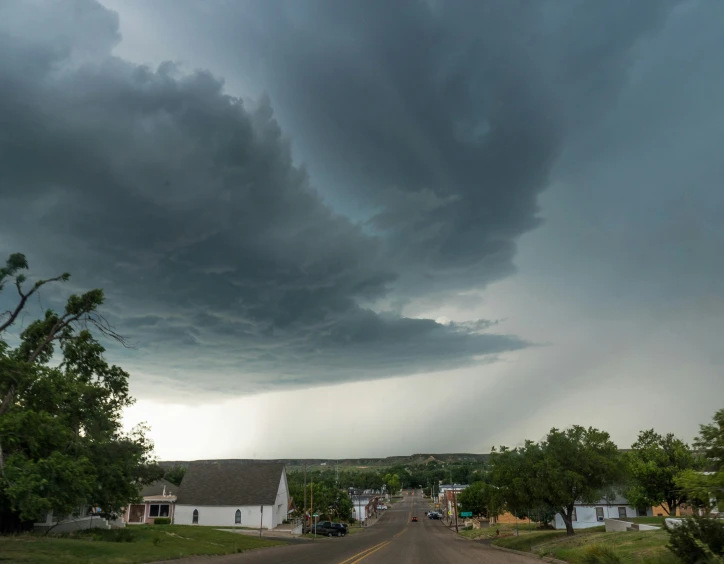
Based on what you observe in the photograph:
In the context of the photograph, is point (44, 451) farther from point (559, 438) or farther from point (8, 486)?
point (559, 438)

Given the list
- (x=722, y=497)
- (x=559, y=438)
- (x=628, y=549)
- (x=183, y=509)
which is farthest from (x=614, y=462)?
(x=183, y=509)

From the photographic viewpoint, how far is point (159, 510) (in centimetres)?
7775

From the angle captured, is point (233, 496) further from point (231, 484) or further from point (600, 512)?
point (600, 512)

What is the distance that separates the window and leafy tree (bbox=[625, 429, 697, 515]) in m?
65.2

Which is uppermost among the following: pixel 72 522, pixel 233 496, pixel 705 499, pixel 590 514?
pixel 705 499

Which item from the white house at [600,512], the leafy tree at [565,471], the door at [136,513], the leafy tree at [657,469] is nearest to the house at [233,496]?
the door at [136,513]

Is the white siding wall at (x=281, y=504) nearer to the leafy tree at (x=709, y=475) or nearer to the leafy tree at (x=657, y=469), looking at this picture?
the leafy tree at (x=657, y=469)

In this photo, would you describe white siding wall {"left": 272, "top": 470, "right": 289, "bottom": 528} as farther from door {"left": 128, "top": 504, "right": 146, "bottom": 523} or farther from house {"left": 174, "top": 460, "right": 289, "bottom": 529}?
door {"left": 128, "top": 504, "right": 146, "bottom": 523}

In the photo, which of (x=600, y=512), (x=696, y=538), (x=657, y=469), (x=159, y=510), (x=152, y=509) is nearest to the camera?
(x=696, y=538)

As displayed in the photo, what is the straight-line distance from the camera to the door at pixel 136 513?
7538 cm

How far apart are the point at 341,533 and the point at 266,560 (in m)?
48.2

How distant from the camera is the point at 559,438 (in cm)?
4691

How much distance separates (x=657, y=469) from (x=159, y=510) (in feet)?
229

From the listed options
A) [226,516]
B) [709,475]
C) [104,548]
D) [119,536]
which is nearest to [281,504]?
[226,516]
